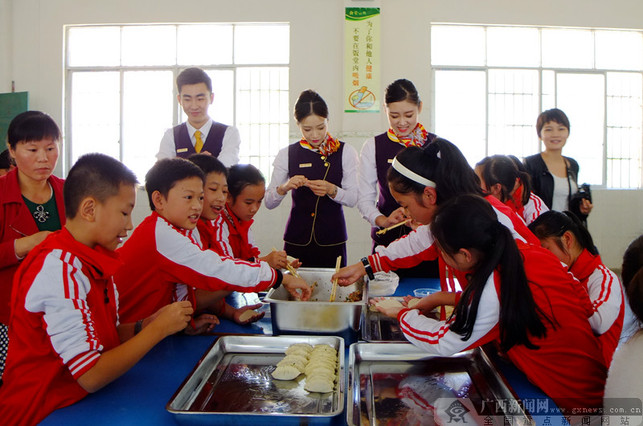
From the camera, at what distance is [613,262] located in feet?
19.7

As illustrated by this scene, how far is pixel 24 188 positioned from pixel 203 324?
3.24 feet

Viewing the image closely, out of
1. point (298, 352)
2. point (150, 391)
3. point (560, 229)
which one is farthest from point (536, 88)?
point (150, 391)

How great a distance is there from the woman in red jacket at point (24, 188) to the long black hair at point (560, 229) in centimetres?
208

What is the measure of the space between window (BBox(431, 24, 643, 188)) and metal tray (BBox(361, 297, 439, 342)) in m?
4.46

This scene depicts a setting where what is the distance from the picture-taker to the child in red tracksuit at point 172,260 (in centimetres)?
168

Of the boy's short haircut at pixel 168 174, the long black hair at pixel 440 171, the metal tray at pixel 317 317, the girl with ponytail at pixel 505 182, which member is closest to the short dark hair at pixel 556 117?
the girl with ponytail at pixel 505 182

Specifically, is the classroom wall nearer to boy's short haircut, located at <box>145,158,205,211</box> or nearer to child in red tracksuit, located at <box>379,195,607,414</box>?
boy's short haircut, located at <box>145,158,205,211</box>

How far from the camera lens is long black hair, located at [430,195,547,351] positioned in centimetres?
124

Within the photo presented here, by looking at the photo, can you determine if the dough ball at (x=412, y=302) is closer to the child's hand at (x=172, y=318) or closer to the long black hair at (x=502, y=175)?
the child's hand at (x=172, y=318)

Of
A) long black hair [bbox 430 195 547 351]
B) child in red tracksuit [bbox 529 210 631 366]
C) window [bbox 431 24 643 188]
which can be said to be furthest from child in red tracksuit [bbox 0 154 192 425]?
window [bbox 431 24 643 188]

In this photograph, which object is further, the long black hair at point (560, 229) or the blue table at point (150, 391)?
the long black hair at point (560, 229)

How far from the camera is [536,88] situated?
5898 mm

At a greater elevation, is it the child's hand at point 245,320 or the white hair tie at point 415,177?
the white hair tie at point 415,177

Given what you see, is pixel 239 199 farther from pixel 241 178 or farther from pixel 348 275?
pixel 348 275
